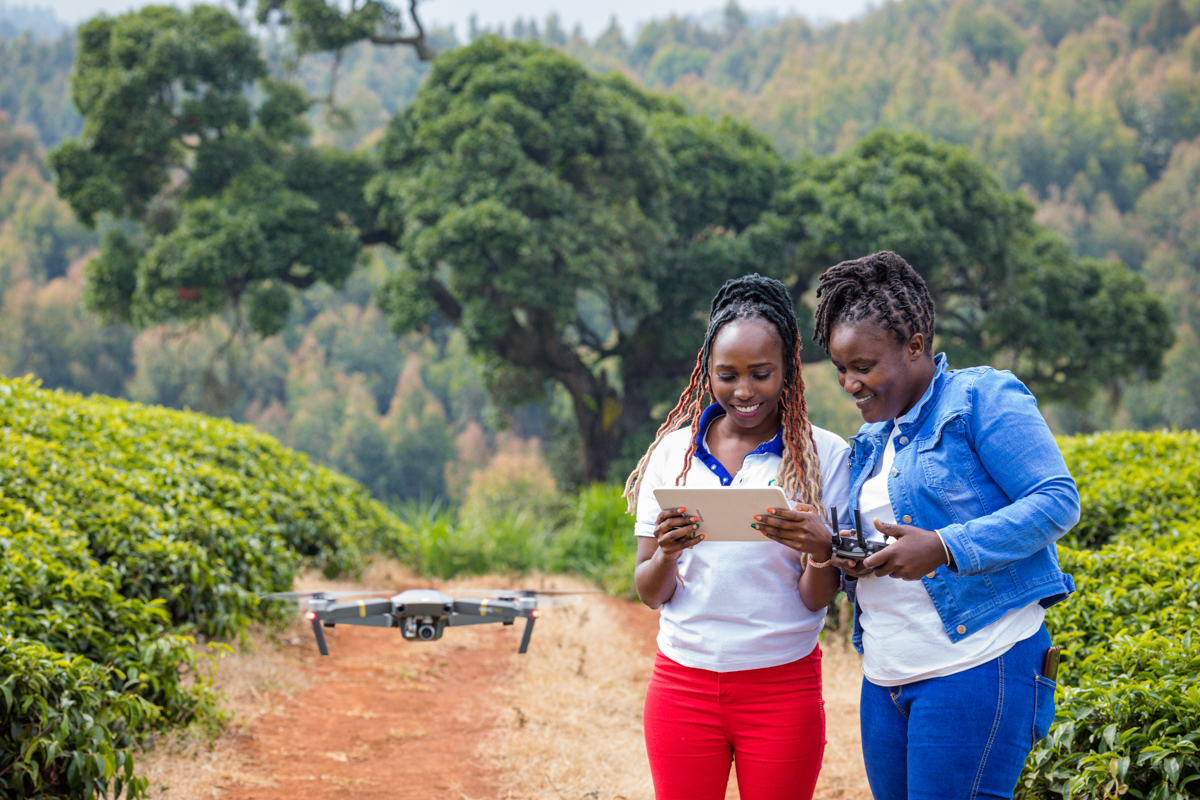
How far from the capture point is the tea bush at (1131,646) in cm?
247

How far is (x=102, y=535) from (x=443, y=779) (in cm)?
182

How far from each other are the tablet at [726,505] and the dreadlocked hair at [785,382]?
0.16 m

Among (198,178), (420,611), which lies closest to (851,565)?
(420,611)

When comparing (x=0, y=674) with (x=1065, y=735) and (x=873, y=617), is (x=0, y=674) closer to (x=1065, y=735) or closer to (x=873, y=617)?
(x=873, y=617)

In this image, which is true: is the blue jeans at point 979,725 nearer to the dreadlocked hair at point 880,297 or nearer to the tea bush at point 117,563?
the dreadlocked hair at point 880,297

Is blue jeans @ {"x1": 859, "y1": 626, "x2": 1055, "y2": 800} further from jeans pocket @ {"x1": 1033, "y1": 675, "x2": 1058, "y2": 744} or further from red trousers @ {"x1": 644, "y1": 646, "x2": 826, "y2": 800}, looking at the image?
red trousers @ {"x1": 644, "y1": 646, "x2": 826, "y2": 800}

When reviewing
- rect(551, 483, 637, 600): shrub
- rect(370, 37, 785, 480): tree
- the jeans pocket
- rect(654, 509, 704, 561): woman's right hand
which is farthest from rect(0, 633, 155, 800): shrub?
rect(370, 37, 785, 480): tree

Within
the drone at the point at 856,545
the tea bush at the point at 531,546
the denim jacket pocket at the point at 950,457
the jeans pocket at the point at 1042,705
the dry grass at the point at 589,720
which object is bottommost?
the tea bush at the point at 531,546

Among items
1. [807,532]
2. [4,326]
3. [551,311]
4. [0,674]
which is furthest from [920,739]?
[4,326]

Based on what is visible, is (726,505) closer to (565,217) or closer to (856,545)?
(856,545)

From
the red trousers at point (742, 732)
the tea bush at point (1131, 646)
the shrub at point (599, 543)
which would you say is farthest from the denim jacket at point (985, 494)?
the shrub at point (599, 543)

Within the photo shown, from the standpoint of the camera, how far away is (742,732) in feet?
6.06

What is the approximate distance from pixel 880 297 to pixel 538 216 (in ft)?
37.9

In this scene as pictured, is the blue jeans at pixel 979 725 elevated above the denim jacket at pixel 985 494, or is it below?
below
